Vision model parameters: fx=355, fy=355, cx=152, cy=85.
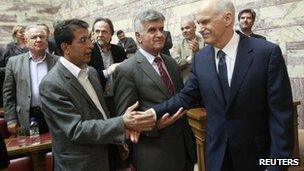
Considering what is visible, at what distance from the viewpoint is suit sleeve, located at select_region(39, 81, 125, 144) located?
2.14 meters

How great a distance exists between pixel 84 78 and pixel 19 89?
6.24ft

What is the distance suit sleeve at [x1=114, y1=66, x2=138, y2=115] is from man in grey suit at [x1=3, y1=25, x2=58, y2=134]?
163 centimetres

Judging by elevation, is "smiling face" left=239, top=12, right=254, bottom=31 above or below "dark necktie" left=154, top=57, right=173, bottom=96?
above

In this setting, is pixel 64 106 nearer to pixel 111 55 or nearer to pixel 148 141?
pixel 148 141

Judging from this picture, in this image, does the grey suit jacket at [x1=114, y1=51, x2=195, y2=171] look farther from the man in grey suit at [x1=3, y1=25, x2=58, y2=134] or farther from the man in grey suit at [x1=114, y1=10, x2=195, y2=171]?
the man in grey suit at [x1=3, y1=25, x2=58, y2=134]

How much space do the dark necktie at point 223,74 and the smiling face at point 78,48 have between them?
89cm

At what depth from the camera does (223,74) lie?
223cm

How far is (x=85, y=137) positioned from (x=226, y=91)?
0.91 meters

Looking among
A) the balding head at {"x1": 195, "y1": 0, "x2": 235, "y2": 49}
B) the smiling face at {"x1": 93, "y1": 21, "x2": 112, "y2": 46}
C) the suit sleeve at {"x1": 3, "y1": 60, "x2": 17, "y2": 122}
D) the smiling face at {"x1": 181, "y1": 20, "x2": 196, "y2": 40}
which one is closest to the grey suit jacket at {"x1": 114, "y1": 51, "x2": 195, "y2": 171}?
the balding head at {"x1": 195, "y1": 0, "x2": 235, "y2": 49}

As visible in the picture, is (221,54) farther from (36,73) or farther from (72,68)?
(36,73)

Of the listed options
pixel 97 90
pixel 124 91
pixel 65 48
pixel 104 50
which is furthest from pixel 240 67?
pixel 104 50

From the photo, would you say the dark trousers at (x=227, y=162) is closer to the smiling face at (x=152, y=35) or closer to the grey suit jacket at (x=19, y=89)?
the smiling face at (x=152, y=35)

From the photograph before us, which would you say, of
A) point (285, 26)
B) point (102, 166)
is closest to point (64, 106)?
point (102, 166)

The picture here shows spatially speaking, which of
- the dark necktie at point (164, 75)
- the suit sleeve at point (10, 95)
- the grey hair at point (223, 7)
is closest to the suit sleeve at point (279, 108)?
the grey hair at point (223, 7)
